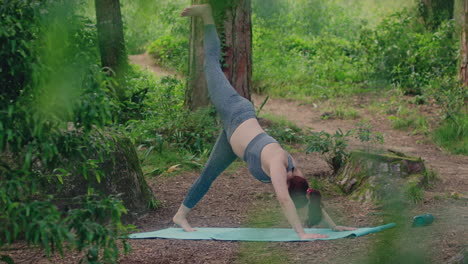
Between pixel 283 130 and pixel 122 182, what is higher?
pixel 122 182

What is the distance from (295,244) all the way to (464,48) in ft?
18.3

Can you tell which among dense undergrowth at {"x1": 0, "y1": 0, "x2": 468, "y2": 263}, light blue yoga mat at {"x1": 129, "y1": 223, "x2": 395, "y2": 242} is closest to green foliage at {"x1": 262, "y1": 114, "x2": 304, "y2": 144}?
dense undergrowth at {"x1": 0, "y1": 0, "x2": 468, "y2": 263}

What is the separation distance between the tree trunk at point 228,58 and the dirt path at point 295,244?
1.14m

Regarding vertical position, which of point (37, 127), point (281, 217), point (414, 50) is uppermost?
point (37, 127)

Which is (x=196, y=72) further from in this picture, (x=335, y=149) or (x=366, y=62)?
(x=366, y=62)

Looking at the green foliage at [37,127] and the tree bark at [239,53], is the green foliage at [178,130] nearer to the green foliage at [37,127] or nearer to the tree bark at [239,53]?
the tree bark at [239,53]

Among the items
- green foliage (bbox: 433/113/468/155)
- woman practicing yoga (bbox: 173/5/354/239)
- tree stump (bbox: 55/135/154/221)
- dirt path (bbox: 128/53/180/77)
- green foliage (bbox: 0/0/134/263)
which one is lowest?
green foliage (bbox: 433/113/468/155)

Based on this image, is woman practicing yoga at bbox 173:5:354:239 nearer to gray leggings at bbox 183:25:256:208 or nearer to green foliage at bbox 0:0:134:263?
gray leggings at bbox 183:25:256:208

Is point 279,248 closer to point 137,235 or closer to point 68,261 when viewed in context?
point 137,235

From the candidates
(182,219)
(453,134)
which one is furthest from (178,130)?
(453,134)

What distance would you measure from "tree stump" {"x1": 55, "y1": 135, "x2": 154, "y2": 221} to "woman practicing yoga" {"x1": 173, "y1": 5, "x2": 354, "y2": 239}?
0.62 m

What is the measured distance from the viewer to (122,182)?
4516 mm

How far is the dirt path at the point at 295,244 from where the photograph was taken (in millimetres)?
3545

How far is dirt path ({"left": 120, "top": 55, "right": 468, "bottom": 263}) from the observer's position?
3.54 m
